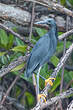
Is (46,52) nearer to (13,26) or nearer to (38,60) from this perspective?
(38,60)

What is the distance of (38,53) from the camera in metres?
3.10

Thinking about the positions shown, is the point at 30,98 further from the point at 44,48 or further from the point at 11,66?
the point at 11,66

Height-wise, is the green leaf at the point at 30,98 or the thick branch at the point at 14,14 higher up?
the thick branch at the point at 14,14

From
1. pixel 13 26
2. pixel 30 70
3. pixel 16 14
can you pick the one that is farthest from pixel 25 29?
pixel 30 70

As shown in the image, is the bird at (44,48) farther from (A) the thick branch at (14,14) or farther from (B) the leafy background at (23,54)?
(A) the thick branch at (14,14)

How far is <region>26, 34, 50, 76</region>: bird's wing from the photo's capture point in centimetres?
293

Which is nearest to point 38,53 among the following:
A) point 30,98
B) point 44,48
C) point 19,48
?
point 44,48

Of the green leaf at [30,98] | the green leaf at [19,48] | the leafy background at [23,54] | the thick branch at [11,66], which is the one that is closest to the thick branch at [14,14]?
the leafy background at [23,54]

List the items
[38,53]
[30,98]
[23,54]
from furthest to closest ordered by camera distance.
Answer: [30,98]
[23,54]
[38,53]

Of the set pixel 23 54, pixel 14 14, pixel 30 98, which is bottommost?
pixel 30 98

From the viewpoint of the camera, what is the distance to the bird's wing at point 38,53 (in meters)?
2.93

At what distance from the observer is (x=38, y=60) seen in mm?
3061

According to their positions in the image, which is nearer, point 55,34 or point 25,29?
point 55,34

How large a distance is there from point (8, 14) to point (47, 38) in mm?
687
